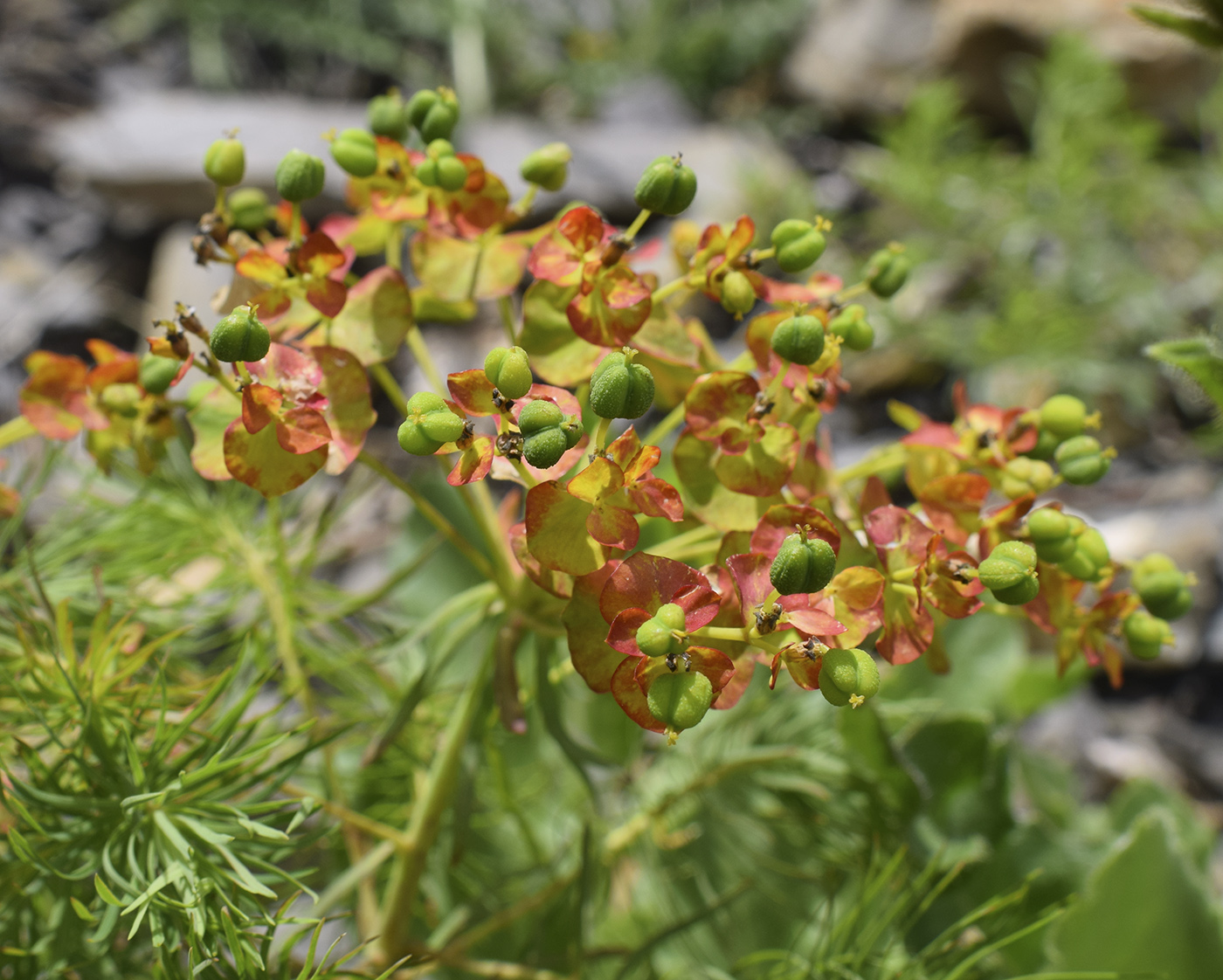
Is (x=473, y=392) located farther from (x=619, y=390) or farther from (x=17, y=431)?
(x=17, y=431)

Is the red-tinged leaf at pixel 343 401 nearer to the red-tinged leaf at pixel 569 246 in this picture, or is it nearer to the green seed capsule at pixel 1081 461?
the red-tinged leaf at pixel 569 246

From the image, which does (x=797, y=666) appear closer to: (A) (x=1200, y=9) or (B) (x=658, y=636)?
(B) (x=658, y=636)

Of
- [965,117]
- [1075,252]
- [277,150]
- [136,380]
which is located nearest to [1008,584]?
[136,380]

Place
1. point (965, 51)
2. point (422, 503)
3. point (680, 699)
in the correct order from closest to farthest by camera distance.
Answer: point (680, 699) → point (422, 503) → point (965, 51)

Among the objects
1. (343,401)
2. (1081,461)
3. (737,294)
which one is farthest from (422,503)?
(1081,461)

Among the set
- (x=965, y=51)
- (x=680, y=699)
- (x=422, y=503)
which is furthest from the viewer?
(x=965, y=51)
